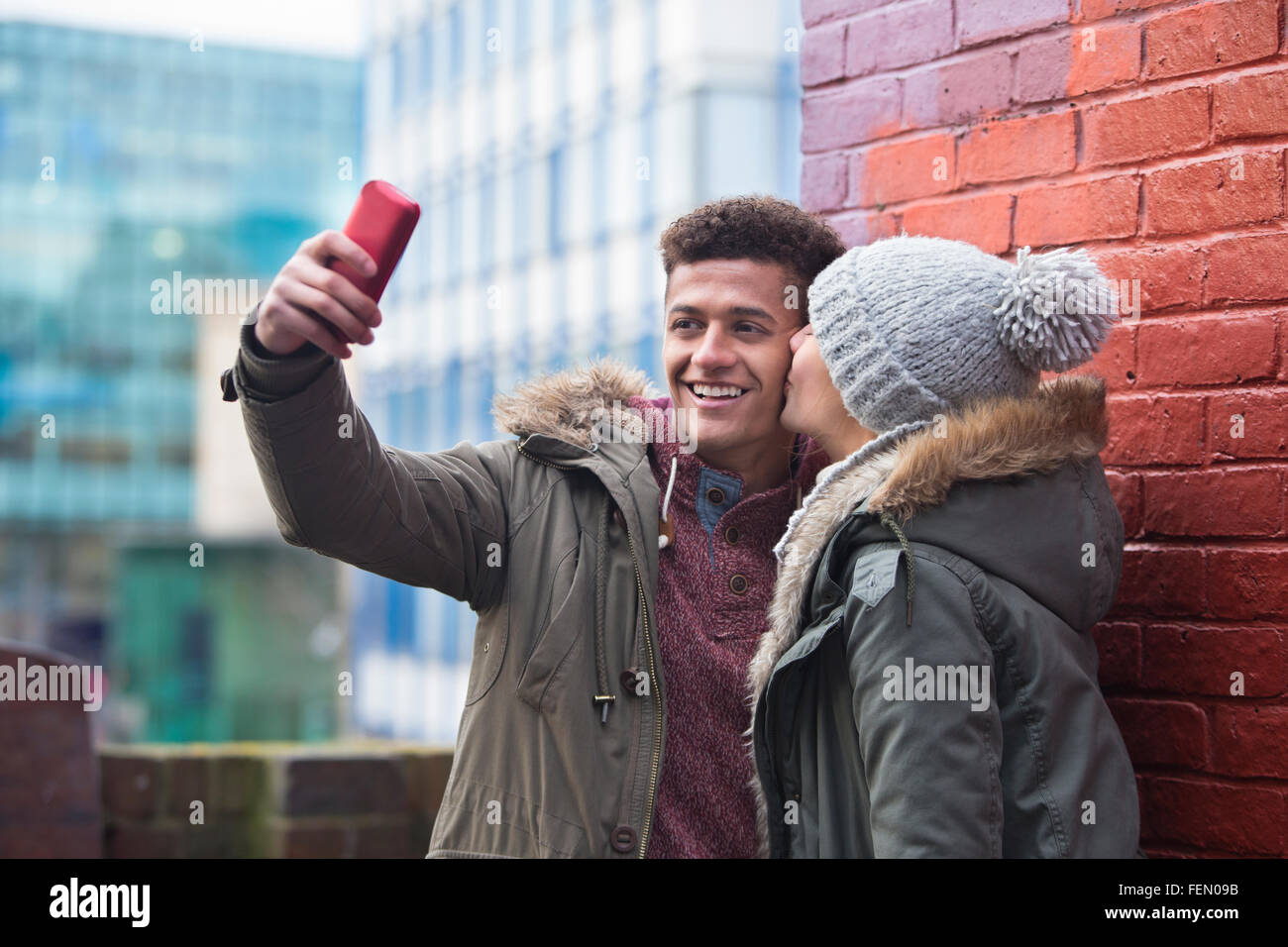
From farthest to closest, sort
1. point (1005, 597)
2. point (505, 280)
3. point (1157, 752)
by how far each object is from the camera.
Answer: point (505, 280)
point (1157, 752)
point (1005, 597)

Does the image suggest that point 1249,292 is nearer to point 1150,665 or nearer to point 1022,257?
point 1022,257

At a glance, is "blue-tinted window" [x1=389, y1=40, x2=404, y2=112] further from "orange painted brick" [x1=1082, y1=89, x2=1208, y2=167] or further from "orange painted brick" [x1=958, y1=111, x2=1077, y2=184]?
"orange painted brick" [x1=1082, y1=89, x2=1208, y2=167]

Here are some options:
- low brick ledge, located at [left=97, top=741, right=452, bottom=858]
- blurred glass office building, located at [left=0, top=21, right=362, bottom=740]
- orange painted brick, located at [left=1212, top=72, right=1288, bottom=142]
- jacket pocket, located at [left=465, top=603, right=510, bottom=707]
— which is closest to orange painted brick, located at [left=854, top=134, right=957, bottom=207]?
orange painted brick, located at [left=1212, top=72, right=1288, bottom=142]

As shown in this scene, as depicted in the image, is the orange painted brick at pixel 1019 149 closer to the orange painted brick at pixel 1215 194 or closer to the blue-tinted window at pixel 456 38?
the orange painted brick at pixel 1215 194

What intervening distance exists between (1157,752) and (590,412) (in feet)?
4.37

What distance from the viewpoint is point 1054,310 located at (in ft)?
6.90

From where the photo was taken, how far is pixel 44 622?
41406 millimetres

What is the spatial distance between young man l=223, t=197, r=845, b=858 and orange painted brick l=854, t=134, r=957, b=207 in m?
0.36

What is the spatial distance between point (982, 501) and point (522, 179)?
26.7 meters

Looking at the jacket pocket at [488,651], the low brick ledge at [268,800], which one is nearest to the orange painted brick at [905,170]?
the jacket pocket at [488,651]

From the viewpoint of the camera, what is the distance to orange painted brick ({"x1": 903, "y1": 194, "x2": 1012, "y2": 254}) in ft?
8.97

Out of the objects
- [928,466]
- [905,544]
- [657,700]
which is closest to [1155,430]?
[928,466]

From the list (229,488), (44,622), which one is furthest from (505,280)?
(44,622)

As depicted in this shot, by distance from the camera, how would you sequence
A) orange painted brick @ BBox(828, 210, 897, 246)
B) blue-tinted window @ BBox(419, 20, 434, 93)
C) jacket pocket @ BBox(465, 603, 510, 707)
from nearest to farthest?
1. jacket pocket @ BBox(465, 603, 510, 707)
2. orange painted brick @ BBox(828, 210, 897, 246)
3. blue-tinted window @ BBox(419, 20, 434, 93)
